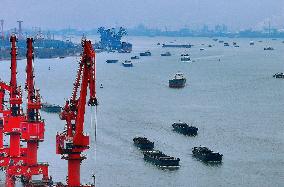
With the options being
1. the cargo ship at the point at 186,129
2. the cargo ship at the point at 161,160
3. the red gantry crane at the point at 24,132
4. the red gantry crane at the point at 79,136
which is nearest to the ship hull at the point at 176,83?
the cargo ship at the point at 186,129

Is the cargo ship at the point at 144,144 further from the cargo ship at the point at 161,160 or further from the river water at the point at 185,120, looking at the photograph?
the cargo ship at the point at 161,160

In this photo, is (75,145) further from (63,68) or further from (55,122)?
(63,68)

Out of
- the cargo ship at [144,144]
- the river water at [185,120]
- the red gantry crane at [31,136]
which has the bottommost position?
the river water at [185,120]

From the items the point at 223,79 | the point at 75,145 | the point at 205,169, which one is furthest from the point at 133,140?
the point at 223,79

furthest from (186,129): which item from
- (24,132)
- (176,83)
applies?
(176,83)

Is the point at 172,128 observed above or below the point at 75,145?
below
